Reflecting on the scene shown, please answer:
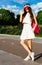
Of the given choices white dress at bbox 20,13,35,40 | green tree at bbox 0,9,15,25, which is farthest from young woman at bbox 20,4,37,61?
green tree at bbox 0,9,15,25

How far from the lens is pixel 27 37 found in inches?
394

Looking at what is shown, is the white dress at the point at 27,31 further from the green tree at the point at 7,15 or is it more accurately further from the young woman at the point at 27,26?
the green tree at the point at 7,15

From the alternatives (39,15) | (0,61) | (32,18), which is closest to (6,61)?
(0,61)

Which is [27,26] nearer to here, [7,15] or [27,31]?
[27,31]

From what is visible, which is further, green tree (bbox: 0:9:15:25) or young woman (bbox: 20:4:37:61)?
green tree (bbox: 0:9:15:25)

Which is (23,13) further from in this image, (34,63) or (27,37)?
(34,63)

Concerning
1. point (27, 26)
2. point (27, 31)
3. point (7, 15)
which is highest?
point (27, 26)

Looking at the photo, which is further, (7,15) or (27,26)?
(7,15)

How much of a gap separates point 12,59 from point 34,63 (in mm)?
1078

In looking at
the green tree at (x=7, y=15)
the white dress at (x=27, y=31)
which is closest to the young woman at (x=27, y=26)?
the white dress at (x=27, y=31)

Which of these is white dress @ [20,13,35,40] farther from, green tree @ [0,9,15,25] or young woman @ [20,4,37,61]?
green tree @ [0,9,15,25]

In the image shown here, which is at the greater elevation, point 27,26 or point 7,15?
point 27,26

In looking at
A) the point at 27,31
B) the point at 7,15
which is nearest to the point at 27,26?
the point at 27,31

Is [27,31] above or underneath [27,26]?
underneath
